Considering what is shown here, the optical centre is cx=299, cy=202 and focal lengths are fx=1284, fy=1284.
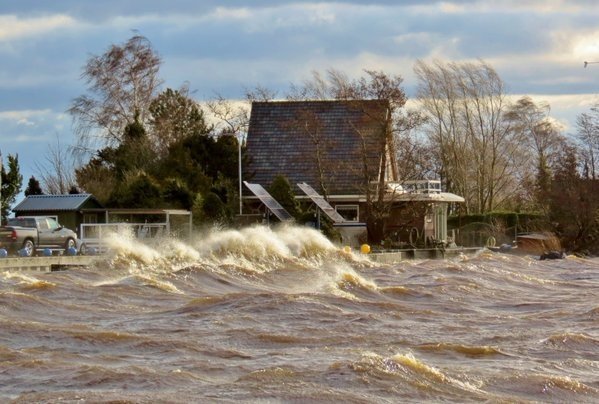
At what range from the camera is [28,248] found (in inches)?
1519

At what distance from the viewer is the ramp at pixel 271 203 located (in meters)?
49.0

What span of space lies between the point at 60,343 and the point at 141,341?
43.5 inches

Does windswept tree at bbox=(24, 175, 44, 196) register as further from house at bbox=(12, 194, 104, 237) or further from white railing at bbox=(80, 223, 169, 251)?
white railing at bbox=(80, 223, 169, 251)

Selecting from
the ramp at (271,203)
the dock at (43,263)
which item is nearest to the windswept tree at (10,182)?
the ramp at (271,203)

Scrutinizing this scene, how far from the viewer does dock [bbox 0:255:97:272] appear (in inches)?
1254

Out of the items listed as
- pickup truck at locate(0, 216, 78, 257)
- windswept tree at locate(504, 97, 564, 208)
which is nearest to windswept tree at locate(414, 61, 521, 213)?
windswept tree at locate(504, 97, 564, 208)

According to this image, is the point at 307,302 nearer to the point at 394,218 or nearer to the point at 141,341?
the point at 141,341

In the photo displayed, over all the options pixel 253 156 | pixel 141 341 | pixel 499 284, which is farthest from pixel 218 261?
pixel 253 156

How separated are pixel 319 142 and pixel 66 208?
12.7m

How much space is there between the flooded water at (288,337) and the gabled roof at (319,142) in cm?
2056

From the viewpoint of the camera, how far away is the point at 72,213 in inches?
1982

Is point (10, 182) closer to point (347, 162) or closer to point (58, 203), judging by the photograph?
point (58, 203)

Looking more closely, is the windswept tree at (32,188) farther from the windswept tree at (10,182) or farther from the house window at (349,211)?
the house window at (349,211)

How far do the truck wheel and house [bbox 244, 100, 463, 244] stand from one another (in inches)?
650
